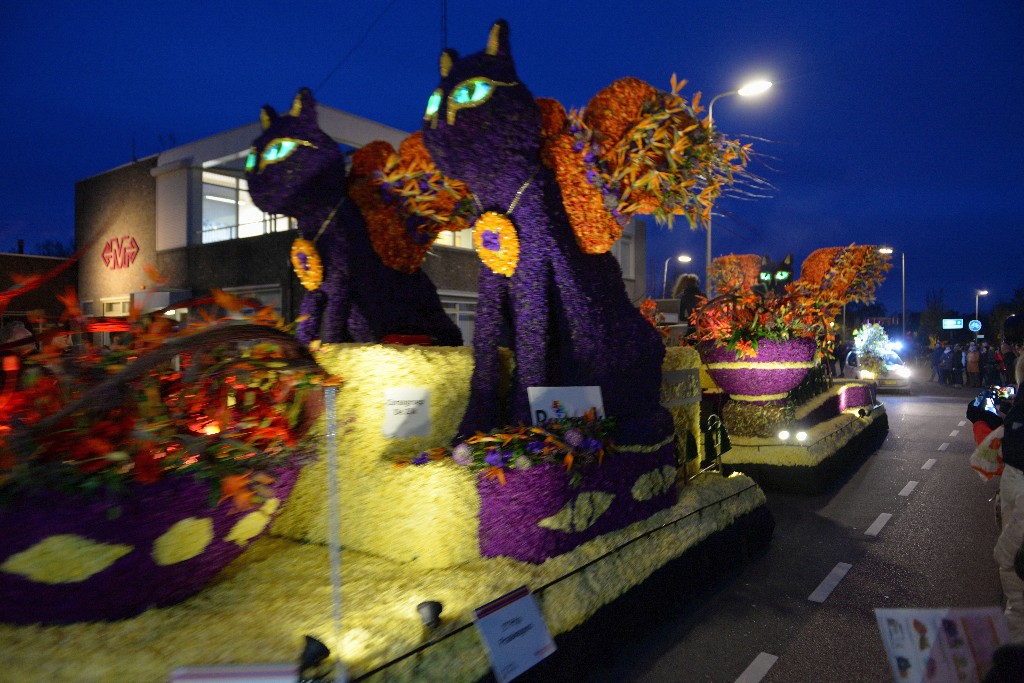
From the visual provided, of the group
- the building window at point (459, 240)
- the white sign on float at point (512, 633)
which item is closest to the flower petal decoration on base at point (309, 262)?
the white sign on float at point (512, 633)

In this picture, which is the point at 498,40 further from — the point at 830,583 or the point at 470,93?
the point at 830,583

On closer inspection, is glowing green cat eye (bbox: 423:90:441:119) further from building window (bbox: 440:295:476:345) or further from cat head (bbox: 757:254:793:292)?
building window (bbox: 440:295:476:345)

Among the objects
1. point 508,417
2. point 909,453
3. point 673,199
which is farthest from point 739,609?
point 909,453

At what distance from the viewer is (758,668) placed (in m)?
3.17

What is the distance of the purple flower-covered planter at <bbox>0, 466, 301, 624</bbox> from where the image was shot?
2098 mm

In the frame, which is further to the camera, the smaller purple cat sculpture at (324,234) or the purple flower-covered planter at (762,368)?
the purple flower-covered planter at (762,368)

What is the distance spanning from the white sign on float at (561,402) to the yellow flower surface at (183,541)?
5.78ft

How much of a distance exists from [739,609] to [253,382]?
3.02m

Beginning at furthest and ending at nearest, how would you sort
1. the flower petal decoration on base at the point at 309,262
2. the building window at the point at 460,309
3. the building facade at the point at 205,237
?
the building window at the point at 460,309 < the building facade at the point at 205,237 < the flower petal decoration on base at the point at 309,262

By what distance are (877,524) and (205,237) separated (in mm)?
15681

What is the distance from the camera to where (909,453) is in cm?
905

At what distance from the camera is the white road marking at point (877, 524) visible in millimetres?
5411

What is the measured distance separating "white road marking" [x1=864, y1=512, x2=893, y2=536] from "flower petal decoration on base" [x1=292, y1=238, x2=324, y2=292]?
4858mm

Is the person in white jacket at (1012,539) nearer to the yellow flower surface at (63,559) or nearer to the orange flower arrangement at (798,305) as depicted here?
the orange flower arrangement at (798,305)
